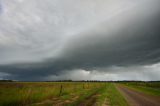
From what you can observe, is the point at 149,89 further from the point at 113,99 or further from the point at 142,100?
the point at 113,99

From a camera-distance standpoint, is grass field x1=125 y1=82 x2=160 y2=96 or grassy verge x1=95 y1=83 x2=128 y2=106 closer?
grassy verge x1=95 y1=83 x2=128 y2=106

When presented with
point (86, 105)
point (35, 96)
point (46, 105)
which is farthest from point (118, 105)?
point (35, 96)

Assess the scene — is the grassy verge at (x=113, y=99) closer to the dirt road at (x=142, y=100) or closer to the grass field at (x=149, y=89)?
the dirt road at (x=142, y=100)

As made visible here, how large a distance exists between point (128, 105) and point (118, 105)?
3.20 feet

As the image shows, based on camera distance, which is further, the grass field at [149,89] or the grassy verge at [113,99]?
the grass field at [149,89]

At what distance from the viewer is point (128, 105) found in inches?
776

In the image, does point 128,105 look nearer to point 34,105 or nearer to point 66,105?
point 66,105

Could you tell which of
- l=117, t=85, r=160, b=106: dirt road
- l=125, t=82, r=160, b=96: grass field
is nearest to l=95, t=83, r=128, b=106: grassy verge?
l=117, t=85, r=160, b=106: dirt road

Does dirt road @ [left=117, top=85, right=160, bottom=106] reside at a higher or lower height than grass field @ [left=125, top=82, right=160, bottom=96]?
lower

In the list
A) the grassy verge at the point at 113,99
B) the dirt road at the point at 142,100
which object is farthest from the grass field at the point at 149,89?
the grassy verge at the point at 113,99

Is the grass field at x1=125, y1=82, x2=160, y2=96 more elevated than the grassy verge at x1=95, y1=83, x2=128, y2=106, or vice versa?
the grass field at x1=125, y1=82, x2=160, y2=96

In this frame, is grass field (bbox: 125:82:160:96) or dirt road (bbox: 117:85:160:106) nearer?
dirt road (bbox: 117:85:160:106)

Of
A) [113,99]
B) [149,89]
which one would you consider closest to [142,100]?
[113,99]

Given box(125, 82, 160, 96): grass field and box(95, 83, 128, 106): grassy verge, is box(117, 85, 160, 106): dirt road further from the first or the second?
box(125, 82, 160, 96): grass field
